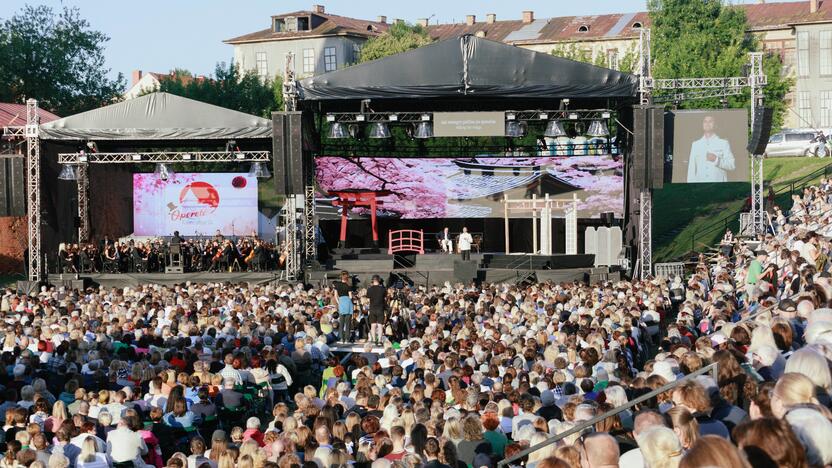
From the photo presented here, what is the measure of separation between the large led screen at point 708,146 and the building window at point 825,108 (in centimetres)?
3589

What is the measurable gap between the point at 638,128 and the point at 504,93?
3.28m

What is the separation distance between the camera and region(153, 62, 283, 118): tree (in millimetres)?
54781

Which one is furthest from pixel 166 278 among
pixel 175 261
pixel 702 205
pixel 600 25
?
pixel 600 25

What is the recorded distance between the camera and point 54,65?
2210 inches

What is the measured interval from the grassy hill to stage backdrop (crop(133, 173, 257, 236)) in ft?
44.5

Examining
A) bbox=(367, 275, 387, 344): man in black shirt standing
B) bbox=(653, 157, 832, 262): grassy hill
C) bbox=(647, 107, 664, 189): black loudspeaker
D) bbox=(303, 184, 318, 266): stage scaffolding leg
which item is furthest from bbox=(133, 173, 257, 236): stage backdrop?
bbox=(367, 275, 387, 344): man in black shirt standing

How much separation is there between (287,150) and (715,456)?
79.8 ft

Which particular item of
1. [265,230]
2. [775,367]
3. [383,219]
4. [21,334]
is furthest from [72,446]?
[265,230]

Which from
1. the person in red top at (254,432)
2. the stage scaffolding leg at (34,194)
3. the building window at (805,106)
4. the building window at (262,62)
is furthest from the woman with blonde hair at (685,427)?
the building window at (262,62)

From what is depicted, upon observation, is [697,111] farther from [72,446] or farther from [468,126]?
[72,446]

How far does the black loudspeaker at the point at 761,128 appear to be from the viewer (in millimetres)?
27984

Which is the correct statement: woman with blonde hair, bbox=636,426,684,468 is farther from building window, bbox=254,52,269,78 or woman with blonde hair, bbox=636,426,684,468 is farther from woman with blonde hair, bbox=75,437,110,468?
building window, bbox=254,52,269,78

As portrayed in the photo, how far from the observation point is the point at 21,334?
52.6ft

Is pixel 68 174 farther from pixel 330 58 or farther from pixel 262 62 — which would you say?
pixel 262 62
